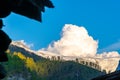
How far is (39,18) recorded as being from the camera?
11.9 m

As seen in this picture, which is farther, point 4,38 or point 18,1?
point 4,38

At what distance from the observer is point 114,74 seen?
26.2 metres

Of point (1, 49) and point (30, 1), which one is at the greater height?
point (30, 1)

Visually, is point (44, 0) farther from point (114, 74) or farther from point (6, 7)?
point (114, 74)

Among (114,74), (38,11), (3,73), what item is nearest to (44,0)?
(38,11)

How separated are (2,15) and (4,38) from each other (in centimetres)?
66

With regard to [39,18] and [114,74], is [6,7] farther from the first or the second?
[114,74]

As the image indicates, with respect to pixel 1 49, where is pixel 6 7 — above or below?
above

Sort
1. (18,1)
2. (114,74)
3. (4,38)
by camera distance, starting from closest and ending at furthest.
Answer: (18,1)
(4,38)
(114,74)

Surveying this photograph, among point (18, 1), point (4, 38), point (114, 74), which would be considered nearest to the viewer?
point (18, 1)

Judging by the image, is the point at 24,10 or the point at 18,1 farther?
the point at 24,10

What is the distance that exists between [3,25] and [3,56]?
0.84m

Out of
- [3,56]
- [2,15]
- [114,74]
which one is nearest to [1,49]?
[3,56]

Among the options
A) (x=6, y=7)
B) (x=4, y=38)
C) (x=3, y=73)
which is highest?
(x=6, y=7)
